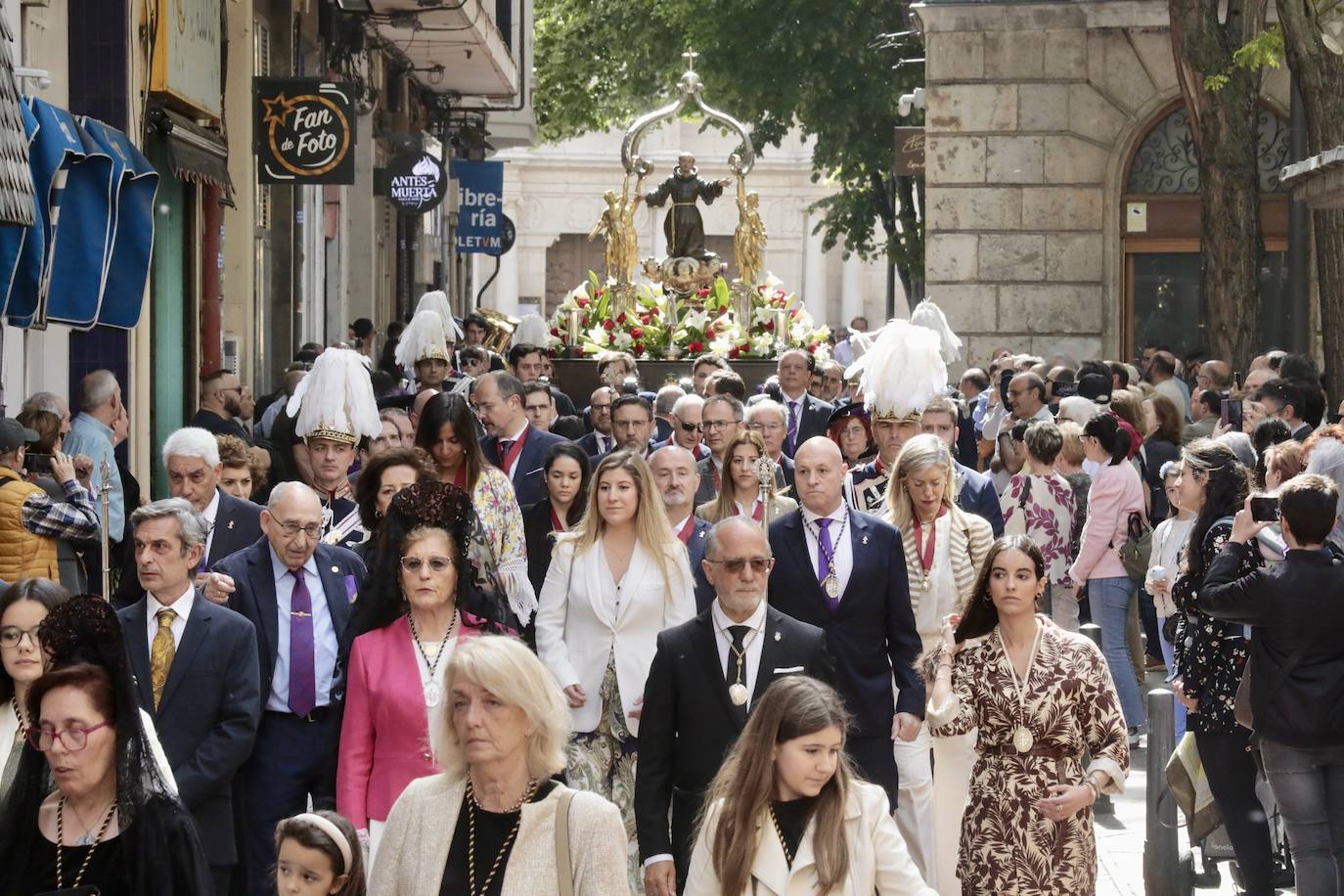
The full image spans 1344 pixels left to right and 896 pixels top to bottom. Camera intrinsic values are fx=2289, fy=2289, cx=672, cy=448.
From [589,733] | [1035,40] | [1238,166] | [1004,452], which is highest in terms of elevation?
[1035,40]

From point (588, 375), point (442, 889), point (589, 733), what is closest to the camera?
point (442, 889)

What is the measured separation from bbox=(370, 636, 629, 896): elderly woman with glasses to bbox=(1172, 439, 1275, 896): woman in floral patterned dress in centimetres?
435

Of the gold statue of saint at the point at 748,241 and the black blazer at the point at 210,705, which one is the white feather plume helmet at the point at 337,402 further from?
the gold statue of saint at the point at 748,241

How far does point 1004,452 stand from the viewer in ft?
48.5

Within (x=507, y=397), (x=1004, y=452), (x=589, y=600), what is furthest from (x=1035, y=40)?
(x=589, y=600)

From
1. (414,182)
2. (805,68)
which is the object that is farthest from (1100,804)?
(805,68)

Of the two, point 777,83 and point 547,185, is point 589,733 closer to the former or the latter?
point 777,83

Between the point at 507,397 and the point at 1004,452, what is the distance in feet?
14.1

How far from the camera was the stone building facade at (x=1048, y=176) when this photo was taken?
→ 82.1ft

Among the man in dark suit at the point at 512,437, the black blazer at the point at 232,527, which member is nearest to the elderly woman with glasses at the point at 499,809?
the black blazer at the point at 232,527

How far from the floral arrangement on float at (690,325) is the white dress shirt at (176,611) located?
616 inches

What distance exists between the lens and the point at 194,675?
7.38 m

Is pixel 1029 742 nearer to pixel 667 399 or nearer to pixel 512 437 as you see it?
pixel 512 437

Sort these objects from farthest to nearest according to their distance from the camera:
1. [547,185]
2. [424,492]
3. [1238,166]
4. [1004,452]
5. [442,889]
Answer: [547,185] < [1238,166] < [1004,452] < [424,492] < [442,889]
